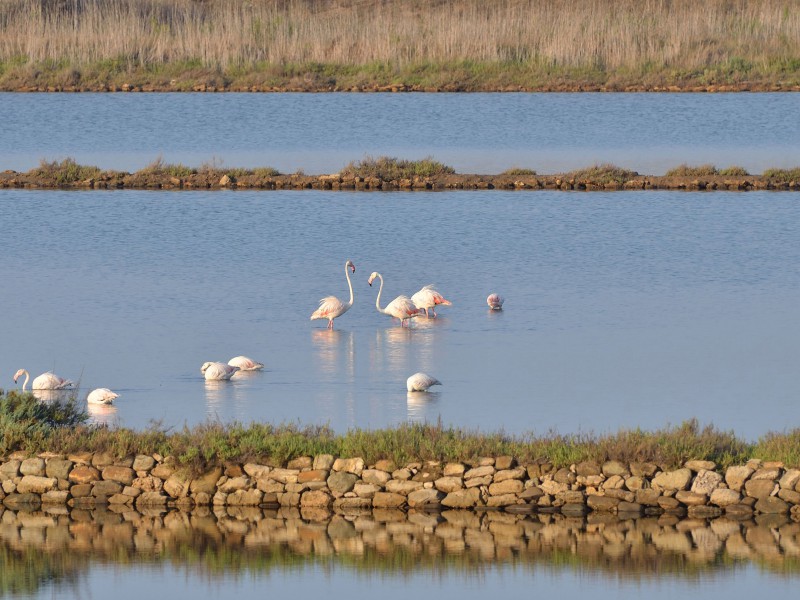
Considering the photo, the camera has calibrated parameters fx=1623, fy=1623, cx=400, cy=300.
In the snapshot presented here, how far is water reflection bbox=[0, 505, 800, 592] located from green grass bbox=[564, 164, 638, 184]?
65.7 feet

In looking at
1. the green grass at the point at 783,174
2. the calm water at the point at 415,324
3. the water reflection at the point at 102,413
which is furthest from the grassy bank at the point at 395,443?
the green grass at the point at 783,174

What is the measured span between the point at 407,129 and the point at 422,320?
75.6 ft

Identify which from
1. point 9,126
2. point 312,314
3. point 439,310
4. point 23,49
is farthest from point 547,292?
point 23,49

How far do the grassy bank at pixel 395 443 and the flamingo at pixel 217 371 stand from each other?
2.75 metres

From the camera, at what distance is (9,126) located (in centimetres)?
4306

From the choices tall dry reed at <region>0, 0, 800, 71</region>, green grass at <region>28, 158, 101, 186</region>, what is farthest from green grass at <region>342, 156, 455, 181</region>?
tall dry reed at <region>0, 0, 800, 71</region>

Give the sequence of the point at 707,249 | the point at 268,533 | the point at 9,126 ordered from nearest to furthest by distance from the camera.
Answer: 1. the point at 268,533
2. the point at 707,249
3. the point at 9,126

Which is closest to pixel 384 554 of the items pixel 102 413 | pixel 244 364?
pixel 102 413

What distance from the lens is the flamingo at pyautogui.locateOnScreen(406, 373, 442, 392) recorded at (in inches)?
564

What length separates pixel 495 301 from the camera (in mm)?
18719

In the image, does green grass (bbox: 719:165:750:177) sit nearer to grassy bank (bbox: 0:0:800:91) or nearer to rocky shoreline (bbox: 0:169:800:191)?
rocky shoreline (bbox: 0:169:800:191)

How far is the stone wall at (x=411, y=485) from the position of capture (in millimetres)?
11297

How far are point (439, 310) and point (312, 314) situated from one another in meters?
1.66

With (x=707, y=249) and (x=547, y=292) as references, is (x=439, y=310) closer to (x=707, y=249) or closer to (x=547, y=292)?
(x=547, y=292)
